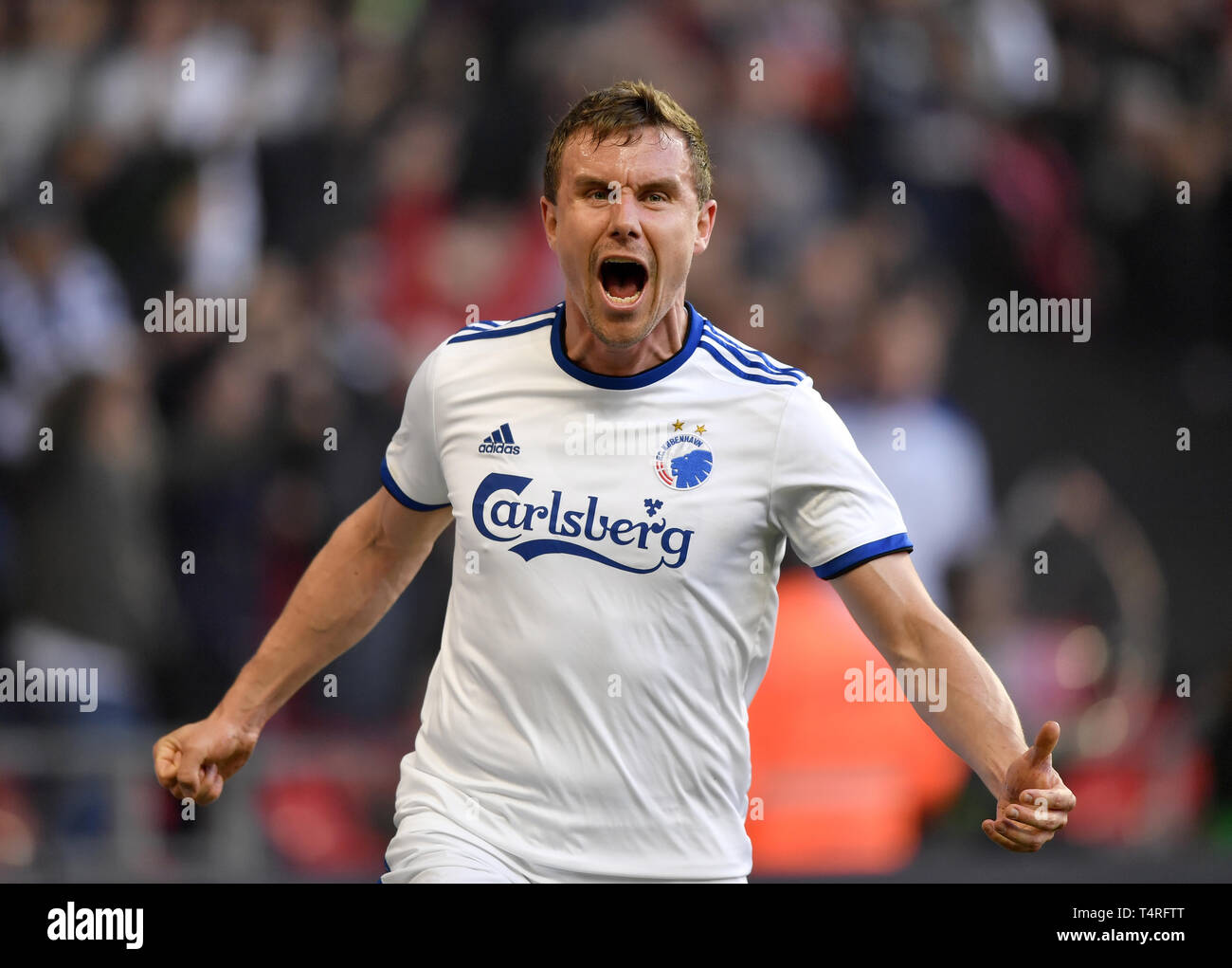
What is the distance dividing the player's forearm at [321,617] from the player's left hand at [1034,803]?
156 centimetres

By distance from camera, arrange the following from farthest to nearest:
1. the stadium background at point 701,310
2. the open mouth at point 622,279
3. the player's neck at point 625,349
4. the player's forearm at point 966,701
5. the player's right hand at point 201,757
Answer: the stadium background at point 701,310
the player's right hand at point 201,757
the player's neck at point 625,349
the open mouth at point 622,279
the player's forearm at point 966,701

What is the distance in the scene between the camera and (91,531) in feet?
22.9

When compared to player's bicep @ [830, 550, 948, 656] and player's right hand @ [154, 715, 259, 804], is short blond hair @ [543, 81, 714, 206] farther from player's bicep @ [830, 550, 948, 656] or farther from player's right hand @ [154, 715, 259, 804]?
player's right hand @ [154, 715, 259, 804]

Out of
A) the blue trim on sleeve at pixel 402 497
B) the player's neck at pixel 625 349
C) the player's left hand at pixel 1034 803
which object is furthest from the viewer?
the blue trim on sleeve at pixel 402 497

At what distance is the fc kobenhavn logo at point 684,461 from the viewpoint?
3414 mm

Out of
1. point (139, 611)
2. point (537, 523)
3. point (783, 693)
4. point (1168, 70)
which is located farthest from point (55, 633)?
point (1168, 70)

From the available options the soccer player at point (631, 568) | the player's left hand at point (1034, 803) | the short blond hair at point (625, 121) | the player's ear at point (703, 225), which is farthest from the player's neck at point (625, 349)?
the player's left hand at point (1034, 803)

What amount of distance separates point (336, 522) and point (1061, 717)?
319 cm

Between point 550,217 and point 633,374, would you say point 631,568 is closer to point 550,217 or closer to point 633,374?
point 633,374

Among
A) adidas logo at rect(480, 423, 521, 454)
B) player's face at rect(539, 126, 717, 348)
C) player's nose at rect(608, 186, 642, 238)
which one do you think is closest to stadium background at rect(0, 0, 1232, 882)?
adidas logo at rect(480, 423, 521, 454)

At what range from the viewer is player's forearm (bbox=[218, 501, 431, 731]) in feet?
12.4

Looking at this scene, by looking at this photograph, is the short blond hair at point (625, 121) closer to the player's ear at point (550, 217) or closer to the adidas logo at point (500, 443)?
the player's ear at point (550, 217)

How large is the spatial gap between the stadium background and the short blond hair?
3.06 metres
